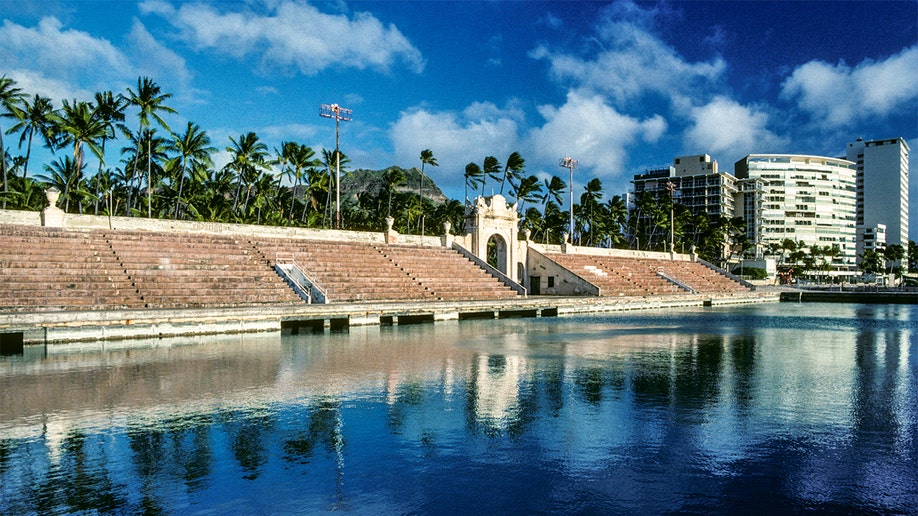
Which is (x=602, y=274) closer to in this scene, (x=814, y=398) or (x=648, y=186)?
(x=814, y=398)

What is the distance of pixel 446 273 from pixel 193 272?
19623 millimetres

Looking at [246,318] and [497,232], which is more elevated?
[497,232]

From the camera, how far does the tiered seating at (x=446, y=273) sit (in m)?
44.8

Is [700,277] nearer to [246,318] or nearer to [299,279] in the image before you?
[299,279]

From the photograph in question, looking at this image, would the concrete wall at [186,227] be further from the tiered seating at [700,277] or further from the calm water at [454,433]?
the tiered seating at [700,277]

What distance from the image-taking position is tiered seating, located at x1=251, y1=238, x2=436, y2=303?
3894cm

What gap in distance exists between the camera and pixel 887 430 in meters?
11.7

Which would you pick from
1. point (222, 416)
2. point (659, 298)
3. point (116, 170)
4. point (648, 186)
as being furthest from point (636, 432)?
point (648, 186)

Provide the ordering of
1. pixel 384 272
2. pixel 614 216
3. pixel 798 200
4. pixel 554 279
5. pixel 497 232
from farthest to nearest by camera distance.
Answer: pixel 798 200 → pixel 614 216 → pixel 554 279 → pixel 497 232 → pixel 384 272

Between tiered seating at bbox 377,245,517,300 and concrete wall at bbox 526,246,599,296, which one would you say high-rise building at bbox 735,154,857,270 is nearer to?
concrete wall at bbox 526,246,599,296

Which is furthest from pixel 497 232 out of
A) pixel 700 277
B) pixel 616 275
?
pixel 700 277

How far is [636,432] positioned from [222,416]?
26.5 feet

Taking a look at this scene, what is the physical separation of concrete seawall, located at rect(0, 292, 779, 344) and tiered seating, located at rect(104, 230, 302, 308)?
7.54ft

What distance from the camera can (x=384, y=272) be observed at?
43875 millimetres
